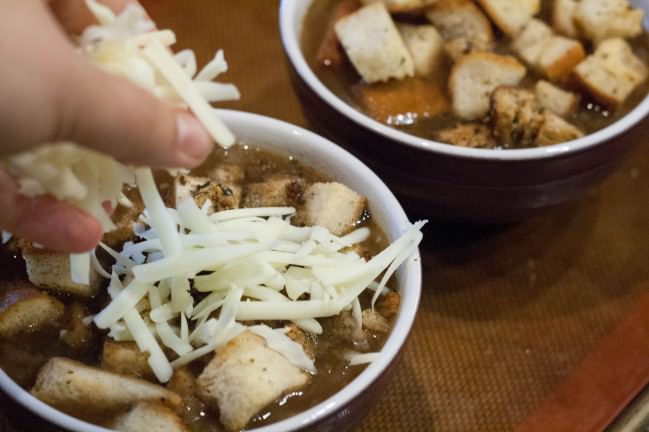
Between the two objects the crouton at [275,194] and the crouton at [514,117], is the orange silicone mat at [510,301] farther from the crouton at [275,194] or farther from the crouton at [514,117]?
the crouton at [275,194]

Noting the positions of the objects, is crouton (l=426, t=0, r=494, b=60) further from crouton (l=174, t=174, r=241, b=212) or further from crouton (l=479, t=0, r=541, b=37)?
crouton (l=174, t=174, r=241, b=212)

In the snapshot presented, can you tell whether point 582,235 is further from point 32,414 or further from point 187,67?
point 32,414

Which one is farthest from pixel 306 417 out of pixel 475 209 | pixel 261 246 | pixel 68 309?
pixel 475 209

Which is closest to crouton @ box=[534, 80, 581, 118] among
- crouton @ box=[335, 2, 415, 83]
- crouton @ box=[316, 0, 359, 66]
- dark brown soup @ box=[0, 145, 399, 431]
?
crouton @ box=[335, 2, 415, 83]

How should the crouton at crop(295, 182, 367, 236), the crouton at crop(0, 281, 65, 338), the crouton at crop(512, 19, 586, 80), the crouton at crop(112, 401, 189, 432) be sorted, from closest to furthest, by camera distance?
the crouton at crop(112, 401, 189, 432) < the crouton at crop(0, 281, 65, 338) < the crouton at crop(295, 182, 367, 236) < the crouton at crop(512, 19, 586, 80)

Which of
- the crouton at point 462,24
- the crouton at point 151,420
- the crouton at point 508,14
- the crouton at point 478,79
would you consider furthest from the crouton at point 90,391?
the crouton at point 508,14
